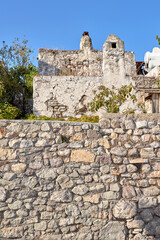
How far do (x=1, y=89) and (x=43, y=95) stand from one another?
7.24 feet

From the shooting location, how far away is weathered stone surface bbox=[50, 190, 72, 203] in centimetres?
376

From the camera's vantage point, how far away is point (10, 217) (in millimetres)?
3658

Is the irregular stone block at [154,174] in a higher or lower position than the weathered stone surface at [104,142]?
lower

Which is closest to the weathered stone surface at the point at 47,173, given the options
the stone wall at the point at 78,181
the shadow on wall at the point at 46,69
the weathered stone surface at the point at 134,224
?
the stone wall at the point at 78,181

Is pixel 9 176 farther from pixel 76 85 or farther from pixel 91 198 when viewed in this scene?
pixel 76 85

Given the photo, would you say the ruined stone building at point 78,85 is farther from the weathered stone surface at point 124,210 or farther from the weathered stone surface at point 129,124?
the weathered stone surface at point 124,210

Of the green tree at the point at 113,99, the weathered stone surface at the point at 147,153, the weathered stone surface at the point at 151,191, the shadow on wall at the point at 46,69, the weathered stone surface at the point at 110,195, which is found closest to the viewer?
the weathered stone surface at the point at 110,195

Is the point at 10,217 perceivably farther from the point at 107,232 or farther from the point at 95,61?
the point at 95,61

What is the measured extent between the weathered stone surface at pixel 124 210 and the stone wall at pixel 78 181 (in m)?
0.02

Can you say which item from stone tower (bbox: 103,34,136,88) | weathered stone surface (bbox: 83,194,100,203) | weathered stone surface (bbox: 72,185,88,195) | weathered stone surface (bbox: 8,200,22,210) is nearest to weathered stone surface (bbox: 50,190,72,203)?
weathered stone surface (bbox: 72,185,88,195)

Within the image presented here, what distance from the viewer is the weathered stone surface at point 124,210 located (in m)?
3.82

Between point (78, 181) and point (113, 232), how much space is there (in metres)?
1.09

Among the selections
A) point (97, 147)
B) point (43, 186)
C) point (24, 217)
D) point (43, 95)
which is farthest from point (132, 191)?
point (43, 95)

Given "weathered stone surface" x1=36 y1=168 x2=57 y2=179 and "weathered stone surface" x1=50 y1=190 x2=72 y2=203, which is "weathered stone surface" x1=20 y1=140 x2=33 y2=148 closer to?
"weathered stone surface" x1=36 y1=168 x2=57 y2=179
